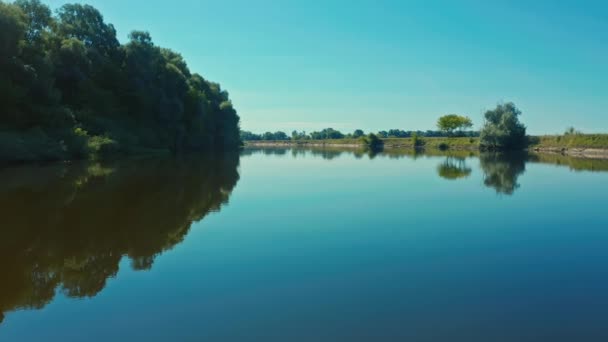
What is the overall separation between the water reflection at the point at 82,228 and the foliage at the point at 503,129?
7367 centimetres

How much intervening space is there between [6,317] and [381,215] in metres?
9.72

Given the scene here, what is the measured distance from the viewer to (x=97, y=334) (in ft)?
15.6

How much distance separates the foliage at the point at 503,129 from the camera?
78.3 metres

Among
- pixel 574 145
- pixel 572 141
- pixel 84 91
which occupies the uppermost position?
pixel 84 91

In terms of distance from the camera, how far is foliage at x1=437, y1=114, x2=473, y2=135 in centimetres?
14188

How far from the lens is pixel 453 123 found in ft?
468

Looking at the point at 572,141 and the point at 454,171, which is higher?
the point at 572,141

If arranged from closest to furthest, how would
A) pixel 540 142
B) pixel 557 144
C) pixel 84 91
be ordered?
pixel 84 91 < pixel 557 144 < pixel 540 142

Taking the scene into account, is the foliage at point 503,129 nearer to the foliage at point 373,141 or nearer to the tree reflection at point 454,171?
the foliage at point 373,141

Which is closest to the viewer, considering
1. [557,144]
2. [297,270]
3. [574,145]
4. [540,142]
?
[297,270]

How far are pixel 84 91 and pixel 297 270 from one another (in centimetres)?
4110

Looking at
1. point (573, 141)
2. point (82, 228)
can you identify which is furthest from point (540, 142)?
point (82, 228)

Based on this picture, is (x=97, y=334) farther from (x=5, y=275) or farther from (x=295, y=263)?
(x=295, y=263)

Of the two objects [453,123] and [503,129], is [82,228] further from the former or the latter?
[453,123]
